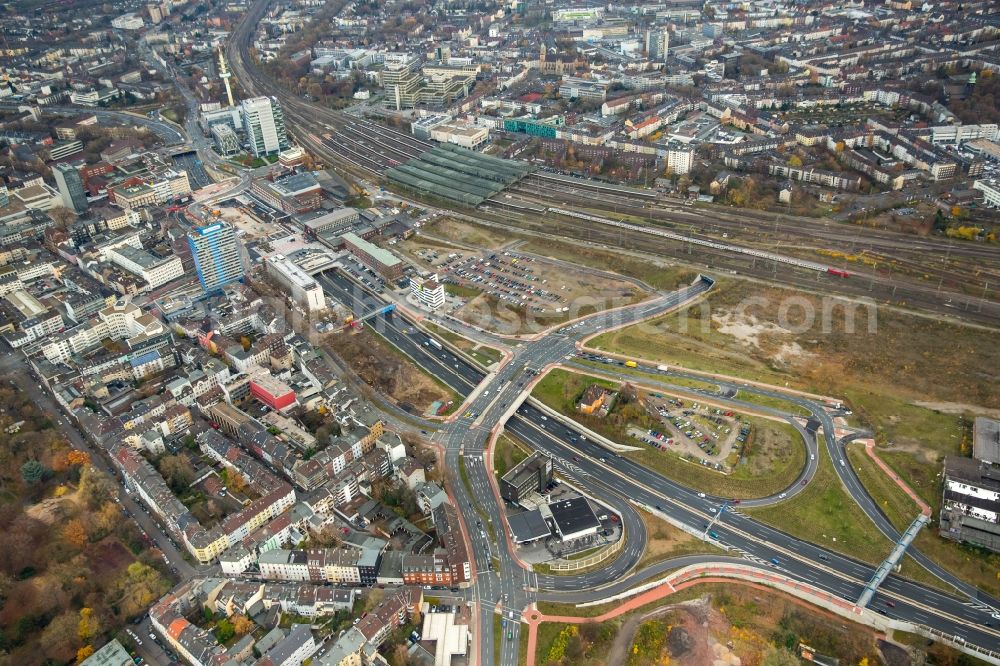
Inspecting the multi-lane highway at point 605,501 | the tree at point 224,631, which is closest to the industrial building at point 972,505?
the multi-lane highway at point 605,501

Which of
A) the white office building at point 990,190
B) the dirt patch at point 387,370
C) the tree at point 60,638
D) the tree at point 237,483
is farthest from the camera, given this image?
the white office building at point 990,190

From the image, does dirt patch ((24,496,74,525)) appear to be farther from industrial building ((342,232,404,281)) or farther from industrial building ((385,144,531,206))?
industrial building ((385,144,531,206))

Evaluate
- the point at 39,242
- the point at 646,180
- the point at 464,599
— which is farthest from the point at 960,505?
the point at 39,242

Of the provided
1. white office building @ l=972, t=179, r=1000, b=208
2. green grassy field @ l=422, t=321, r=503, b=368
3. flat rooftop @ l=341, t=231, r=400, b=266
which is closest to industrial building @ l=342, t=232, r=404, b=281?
flat rooftop @ l=341, t=231, r=400, b=266

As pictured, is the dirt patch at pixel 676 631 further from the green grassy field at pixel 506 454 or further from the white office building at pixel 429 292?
the white office building at pixel 429 292

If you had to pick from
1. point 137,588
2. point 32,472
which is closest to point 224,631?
A: point 137,588

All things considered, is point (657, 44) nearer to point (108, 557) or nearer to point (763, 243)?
point (763, 243)
